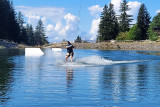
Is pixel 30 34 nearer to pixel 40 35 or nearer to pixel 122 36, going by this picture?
pixel 40 35

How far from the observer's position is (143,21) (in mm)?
122688

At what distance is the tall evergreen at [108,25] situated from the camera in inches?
4828

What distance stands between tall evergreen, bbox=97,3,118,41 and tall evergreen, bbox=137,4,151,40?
9706mm

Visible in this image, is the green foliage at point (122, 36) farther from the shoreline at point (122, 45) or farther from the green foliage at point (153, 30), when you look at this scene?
the green foliage at point (153, 30)

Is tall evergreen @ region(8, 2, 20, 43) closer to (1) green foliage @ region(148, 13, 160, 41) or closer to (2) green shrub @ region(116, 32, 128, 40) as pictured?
(2) green shrub @ region(116, 32, 128, 40)

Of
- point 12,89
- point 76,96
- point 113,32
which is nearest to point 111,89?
point 76,96

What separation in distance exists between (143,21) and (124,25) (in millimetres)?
9343

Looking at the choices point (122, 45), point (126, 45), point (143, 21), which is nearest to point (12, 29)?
point (122, 45)

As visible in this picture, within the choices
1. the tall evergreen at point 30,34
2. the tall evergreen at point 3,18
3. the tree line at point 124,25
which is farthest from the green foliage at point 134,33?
the tall evergreen at point 30,34

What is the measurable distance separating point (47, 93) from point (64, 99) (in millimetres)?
1271

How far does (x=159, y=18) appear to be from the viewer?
11219cm

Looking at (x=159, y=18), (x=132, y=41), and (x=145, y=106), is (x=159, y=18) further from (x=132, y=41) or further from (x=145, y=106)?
(x=145, y=106)

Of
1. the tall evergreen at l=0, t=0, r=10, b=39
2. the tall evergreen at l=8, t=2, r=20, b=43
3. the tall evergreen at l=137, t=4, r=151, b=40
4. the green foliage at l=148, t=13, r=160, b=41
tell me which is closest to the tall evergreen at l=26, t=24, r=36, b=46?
the tall evergreen at l=8, t=2, r=20, b=43

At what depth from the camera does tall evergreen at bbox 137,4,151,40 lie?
4769 inches
